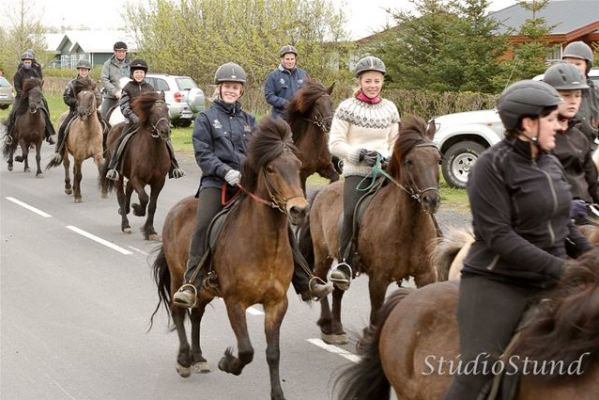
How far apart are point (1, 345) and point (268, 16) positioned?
1168 inches

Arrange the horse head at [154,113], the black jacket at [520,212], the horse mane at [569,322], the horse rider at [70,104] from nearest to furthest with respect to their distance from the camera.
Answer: the horse mane at [569,322] < the black jacket at [520,212] < the horse head at [154,113] < the horse rider at [70,104]

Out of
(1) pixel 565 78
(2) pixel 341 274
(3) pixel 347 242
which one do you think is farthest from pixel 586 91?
(2) pixel 341 274

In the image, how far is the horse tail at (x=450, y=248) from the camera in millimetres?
5727

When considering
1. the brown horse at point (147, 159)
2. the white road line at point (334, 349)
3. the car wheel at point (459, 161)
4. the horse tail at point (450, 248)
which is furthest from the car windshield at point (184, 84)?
the horse tail at point (450, 248)

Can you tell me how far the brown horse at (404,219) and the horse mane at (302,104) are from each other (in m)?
5.14

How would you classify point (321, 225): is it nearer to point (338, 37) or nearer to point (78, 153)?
point (78, 153)

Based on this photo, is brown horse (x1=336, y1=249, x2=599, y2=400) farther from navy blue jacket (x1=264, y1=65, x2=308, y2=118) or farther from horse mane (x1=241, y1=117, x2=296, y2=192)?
navy blue jacket (x1=264, y1=65, x2=308, y2=118)

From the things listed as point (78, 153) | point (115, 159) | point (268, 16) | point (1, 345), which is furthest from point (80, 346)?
point (268, 16)

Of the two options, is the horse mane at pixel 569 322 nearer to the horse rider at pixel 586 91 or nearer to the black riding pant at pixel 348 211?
the horse rider at pixel 586 91

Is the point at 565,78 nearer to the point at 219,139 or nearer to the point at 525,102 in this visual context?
the point at 525,102

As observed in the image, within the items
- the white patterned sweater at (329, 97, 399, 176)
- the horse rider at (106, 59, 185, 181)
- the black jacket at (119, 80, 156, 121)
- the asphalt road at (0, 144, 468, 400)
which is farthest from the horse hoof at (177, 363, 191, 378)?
the black jacket at (119, 80, 156, 121)

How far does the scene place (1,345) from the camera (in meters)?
8.84

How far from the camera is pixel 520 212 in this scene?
13.9ft

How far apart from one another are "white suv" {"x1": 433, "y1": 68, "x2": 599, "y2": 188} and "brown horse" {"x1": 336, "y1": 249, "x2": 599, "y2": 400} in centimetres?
1183
